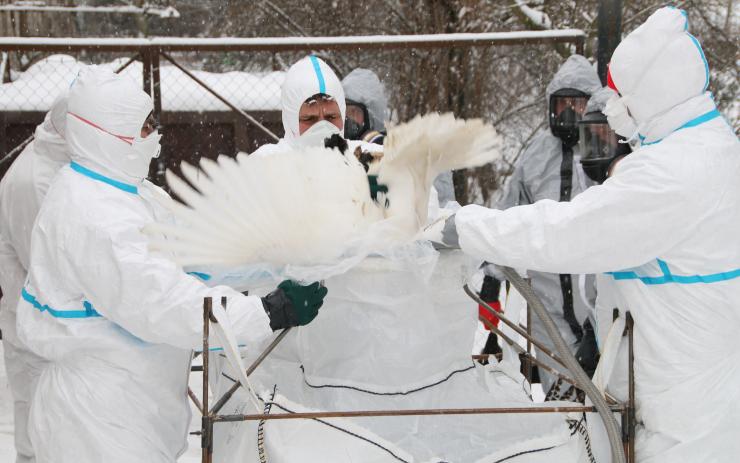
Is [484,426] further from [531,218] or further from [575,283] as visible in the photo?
[575,283]

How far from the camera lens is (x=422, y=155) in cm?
225

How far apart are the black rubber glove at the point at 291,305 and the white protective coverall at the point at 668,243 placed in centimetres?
41

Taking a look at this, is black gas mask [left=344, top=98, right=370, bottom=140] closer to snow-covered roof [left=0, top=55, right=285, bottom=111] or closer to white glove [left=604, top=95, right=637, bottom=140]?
white glove [left=604, top=95, right=637, bottom=140]

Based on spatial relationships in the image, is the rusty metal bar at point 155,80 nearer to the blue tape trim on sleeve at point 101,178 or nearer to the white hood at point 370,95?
the white hood at point 370,95

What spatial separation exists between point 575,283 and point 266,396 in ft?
6.60

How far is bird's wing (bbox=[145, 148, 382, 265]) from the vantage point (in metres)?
2.11

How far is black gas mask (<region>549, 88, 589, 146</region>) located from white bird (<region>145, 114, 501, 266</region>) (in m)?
2.13

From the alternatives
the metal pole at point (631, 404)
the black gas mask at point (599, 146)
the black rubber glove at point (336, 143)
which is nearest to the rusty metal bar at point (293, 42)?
the black gas mask at point (599, 146)

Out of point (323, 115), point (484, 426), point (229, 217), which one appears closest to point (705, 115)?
point (484, 426)

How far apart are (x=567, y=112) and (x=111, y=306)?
2.68 meters

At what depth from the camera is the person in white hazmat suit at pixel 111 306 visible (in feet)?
7.72

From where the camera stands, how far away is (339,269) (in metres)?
2.28

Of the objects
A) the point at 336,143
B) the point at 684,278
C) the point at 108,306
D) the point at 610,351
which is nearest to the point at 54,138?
the point at 108,306

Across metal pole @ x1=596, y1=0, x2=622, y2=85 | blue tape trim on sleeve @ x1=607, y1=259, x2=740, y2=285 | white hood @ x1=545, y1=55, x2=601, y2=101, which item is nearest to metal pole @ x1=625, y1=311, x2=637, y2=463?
blue tape trim on sleeve @ x1=607, y1=259, x2=740, y2=285
